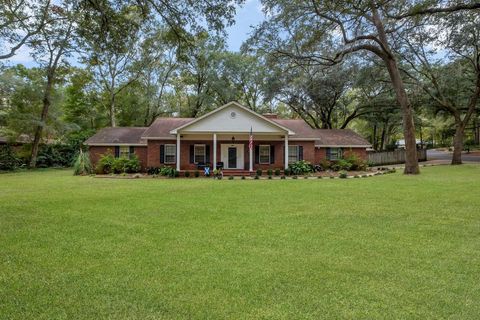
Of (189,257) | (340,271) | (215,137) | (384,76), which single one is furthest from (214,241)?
(384,76)

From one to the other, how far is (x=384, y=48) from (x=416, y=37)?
6.08m

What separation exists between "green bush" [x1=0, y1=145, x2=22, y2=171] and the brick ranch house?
24.2ft

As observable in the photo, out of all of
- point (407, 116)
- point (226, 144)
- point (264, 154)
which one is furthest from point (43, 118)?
point (407, 116)

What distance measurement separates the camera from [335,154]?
24.4 m

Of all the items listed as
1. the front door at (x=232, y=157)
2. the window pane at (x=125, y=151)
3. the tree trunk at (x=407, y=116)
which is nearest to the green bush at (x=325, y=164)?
the tree trunk at (x=407, y=116)

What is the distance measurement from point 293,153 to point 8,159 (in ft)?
71.8

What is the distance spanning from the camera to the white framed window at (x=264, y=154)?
2339 cm

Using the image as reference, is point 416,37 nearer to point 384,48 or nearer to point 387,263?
point 384,48

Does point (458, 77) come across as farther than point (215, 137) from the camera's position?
Yes

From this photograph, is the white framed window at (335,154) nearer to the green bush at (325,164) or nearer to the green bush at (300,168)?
the green bush at (325,164)

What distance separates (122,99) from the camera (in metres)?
35.7

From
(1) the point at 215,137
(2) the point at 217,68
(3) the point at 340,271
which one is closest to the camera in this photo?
(3) the point at 340,271

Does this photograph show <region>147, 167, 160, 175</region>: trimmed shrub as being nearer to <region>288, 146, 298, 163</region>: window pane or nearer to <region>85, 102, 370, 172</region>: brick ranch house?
<region>85, 102, 370, 172</region>: brick ranch house

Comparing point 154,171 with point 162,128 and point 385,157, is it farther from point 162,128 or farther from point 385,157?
point 385,157
